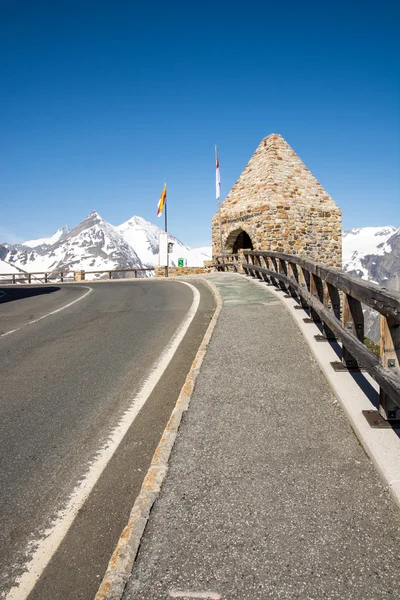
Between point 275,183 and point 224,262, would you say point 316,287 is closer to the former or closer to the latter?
point 275,183

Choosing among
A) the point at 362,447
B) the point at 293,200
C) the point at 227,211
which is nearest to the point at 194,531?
the point at 362,447

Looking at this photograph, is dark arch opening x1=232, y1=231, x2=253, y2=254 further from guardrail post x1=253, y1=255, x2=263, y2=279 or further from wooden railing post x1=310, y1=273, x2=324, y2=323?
wooden railing post x1=310, y1=273, x2=324, y2=323

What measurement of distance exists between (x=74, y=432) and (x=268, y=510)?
2.09 meters

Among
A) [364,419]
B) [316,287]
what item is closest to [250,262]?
[316,287]

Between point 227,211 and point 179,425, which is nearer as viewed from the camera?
point 179,425

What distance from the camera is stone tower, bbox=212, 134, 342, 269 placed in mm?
23734

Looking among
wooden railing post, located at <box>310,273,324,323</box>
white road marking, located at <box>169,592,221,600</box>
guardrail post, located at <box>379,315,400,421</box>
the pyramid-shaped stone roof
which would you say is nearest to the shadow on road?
the pyramid-shaped stone roof

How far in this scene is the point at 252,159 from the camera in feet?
91.7

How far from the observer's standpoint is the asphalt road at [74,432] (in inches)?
97.4

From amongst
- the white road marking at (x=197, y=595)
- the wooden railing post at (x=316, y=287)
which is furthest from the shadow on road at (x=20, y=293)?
the white road marking at (x=197, y=595)

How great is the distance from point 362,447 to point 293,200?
72.8ft

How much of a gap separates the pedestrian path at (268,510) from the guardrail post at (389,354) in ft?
1.21

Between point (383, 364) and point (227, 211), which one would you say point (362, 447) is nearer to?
point (383, 364)

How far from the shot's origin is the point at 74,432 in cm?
402
